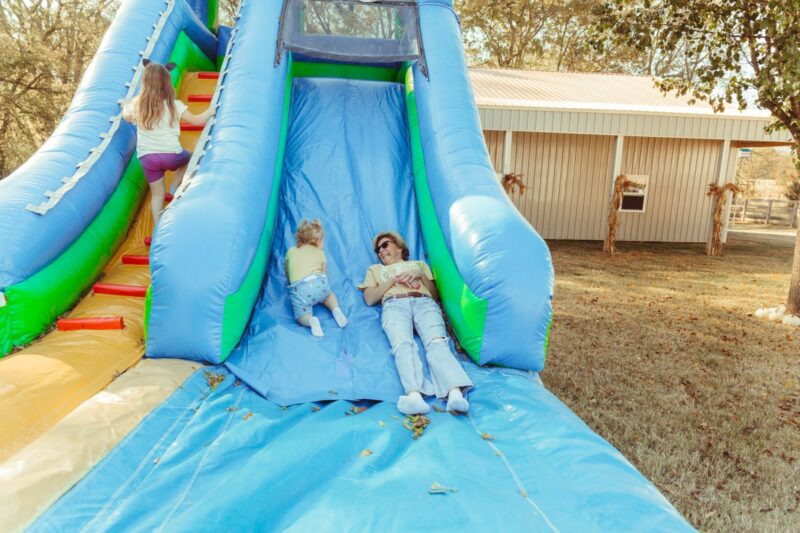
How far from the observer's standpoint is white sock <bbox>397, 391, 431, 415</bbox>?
90.5 inches

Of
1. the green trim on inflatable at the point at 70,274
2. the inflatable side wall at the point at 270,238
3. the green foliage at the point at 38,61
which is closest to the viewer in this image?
the inflatable side wall at the point at 270,238

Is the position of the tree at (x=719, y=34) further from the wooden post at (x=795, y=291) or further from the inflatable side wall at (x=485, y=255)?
the inflatable side wall at (x=485, y=255)

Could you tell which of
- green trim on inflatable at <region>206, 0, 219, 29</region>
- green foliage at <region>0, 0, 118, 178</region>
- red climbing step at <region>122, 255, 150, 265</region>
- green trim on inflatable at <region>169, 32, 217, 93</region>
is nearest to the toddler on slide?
red climbing step at <region>122, 255, 150, 265</region>

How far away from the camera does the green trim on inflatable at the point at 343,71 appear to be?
5.04m

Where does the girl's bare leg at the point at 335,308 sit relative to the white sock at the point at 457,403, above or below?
above

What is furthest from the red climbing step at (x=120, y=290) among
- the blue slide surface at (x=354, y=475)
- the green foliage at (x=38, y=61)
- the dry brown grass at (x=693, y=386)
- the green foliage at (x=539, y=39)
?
the green foliage at (x=539, y=39)

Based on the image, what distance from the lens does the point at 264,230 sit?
11.2 ft

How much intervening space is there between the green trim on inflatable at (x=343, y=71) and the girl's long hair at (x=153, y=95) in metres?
1.66

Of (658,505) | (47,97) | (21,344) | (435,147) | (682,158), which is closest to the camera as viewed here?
(658,505)

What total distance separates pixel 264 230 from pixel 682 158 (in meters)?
10.4

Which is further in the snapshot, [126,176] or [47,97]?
[47,97]

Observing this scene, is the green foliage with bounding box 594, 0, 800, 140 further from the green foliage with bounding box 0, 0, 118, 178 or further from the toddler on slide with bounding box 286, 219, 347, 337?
the green foliage with bounding box 0, 0, 118, 178

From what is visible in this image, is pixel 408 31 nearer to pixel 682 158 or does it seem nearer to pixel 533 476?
pixel 533 476

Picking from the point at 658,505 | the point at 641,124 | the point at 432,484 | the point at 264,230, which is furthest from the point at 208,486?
the point at 641,124
